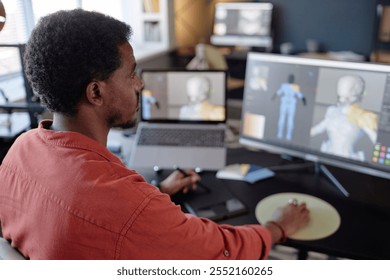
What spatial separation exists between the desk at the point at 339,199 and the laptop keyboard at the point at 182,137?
0.32 ft

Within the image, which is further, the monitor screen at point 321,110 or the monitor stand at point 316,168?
the monitor stand at point 316,168

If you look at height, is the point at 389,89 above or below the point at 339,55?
above

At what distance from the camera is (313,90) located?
1.35 meters

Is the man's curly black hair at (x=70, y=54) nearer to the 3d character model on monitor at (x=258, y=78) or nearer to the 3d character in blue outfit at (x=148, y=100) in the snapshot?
the 3d character model on monitor at (x=258, y=78)

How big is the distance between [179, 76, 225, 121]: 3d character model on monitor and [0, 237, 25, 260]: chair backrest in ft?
3.25

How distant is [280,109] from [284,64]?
162 millimetres

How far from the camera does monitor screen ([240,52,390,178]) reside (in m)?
1.25


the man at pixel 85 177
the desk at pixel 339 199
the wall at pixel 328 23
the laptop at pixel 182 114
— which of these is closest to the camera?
the man at pixel 85 177

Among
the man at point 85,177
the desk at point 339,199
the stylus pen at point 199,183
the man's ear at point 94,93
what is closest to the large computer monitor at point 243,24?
the desk at point 339,199

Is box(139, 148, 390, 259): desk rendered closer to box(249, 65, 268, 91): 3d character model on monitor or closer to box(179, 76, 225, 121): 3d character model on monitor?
box(179, 76, 225, 121): 3d character model on monitor

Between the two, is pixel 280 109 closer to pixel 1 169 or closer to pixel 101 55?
pixel 101 55

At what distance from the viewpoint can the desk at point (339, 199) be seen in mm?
1048

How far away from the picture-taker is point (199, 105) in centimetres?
166
